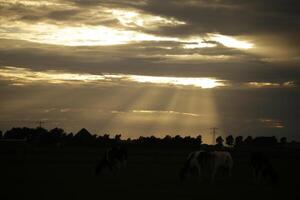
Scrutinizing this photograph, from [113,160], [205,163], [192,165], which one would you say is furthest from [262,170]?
[113,160]

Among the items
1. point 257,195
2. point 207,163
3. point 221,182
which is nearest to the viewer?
point 257,195

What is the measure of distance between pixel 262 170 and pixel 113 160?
953 centimetres

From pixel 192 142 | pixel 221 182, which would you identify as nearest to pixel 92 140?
pixel 192 142

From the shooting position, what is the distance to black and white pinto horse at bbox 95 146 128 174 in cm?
3462

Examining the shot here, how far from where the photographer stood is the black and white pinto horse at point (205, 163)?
31.7 meters

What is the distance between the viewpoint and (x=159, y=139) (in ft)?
377

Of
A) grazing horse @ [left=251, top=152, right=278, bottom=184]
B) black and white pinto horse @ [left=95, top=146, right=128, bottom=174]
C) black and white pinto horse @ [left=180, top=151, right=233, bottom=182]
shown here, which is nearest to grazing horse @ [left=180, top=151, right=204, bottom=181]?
black and white pinto horse @ [left=180, top=151, right=233, bottom=182]

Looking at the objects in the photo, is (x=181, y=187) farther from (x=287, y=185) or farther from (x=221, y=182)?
(x=287, y=185)

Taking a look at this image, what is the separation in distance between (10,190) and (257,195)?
34.7 ft

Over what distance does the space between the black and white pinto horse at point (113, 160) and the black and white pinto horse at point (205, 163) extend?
17.9ft

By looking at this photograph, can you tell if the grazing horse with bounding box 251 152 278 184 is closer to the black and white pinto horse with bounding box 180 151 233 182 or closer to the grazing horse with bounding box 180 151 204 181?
the black and white pinto horse with bounding box 180 151 233 182

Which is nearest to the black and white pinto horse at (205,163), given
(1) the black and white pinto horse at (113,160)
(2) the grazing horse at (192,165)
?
(2) the grazing horse at (192,165)

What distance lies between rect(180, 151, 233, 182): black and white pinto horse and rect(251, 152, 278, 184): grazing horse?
1667 mm

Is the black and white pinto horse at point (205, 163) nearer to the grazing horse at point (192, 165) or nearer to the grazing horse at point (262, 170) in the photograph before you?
the grazing horse at point (192, 165)
